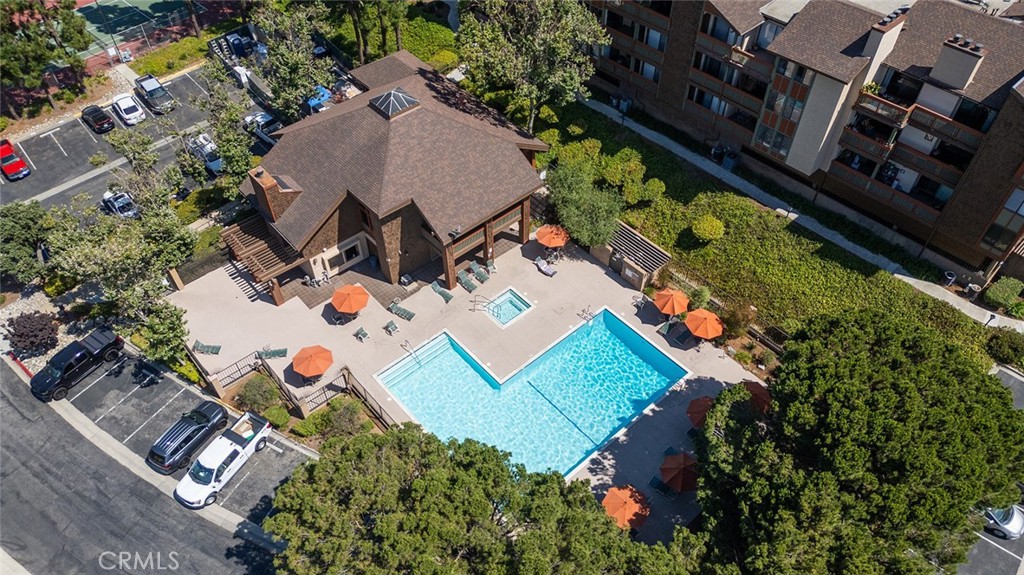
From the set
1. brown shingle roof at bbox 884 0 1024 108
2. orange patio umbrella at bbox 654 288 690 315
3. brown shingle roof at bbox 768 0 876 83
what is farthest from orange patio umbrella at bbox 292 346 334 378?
brown shingle roof at bbox 884 0 1024 108

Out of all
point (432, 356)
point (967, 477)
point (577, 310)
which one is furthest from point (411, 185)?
point (967, 477)

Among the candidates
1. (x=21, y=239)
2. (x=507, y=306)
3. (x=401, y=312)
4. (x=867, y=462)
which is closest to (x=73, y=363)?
(x=21, y=239)

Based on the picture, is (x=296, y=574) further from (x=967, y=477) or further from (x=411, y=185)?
(x=967, y=477)

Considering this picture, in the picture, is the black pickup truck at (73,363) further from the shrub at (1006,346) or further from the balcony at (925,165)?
the shrub at (1006,346)

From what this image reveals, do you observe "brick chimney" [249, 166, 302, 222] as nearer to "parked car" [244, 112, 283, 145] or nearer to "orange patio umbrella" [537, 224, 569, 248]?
"parked car" [244, 112, 283, 145]

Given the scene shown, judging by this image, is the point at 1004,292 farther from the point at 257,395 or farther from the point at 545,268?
the point at 257,395
